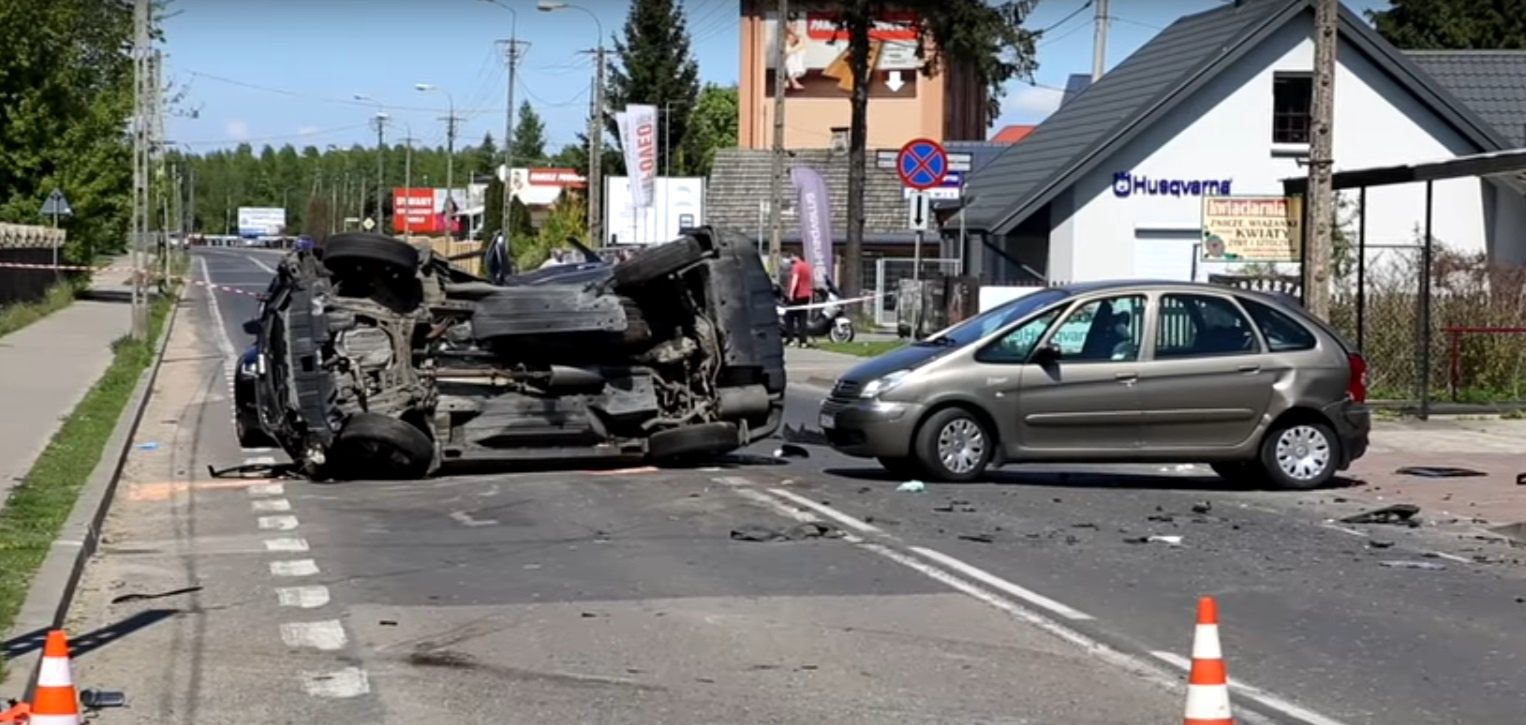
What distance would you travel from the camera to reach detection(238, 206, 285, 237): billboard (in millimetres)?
180625

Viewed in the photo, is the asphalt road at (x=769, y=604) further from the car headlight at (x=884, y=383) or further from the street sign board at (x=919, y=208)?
the street sign board at (x=919, y=208)

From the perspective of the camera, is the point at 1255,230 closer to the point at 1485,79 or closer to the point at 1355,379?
the point at 1355,379

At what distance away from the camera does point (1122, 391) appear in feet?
48.2

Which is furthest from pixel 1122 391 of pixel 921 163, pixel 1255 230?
pixel 921 163

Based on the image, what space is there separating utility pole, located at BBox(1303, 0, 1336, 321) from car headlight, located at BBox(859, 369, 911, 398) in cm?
808

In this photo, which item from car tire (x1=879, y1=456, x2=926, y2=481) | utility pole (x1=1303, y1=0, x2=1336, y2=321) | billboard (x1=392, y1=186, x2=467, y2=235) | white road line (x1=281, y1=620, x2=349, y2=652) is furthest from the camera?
billboard (x1=392, y1=186, x2=467, y2=235)

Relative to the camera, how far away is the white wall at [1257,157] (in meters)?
38.5

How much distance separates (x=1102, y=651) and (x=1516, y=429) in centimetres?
1410

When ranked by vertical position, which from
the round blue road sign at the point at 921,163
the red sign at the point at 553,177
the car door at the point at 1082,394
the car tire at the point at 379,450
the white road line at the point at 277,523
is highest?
the red sign at the point at 553,177

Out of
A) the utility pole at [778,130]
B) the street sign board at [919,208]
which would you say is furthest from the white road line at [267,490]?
the utility pole at [778,130]

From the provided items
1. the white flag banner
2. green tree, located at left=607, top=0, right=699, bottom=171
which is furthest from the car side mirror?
green tree, located at left=607, top=0, right=699, bottom=171

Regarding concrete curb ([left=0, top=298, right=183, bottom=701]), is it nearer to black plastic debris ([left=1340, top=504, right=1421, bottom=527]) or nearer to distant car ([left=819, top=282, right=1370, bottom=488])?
distant car ([left=819, top=282, right=1370, bottom=488])

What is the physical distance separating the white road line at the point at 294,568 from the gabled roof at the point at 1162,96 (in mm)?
28189

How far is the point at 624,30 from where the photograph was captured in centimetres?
9881
